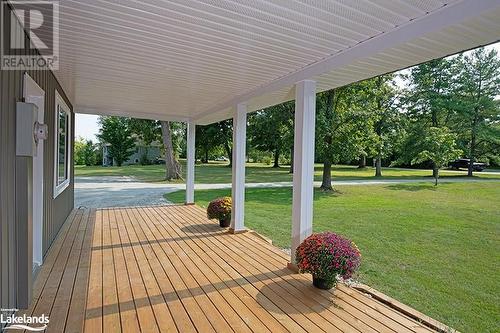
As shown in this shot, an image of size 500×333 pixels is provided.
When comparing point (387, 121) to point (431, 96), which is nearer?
point (387, 121)

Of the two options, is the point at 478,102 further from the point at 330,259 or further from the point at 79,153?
the point at 79,153

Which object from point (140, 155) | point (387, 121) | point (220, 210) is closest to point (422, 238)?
point (220, 210)

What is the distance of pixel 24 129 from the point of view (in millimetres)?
2402

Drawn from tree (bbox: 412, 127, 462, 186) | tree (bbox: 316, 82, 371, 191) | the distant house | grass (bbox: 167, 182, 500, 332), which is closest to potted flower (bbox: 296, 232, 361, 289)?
grass (bbox: 167, 182, 500, 332)

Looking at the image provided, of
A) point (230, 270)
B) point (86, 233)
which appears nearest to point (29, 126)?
point (230, 270)

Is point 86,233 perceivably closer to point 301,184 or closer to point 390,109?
point 301,184

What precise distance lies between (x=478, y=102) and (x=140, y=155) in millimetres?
26695

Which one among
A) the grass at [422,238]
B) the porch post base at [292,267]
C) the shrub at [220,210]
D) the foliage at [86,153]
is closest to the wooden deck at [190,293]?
the porch post base at [292,267]

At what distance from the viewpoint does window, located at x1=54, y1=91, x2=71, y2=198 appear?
4.51m

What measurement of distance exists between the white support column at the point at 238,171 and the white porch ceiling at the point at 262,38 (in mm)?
1063

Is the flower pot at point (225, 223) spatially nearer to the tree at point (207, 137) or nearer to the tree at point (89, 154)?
the tree at point (207, 137)

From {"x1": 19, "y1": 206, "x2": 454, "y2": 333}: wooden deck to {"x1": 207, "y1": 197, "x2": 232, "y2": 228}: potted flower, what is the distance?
0.86 meters

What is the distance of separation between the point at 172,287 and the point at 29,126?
1.90m

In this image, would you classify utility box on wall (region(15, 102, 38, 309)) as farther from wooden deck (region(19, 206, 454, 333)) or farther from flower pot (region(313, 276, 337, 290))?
flower pot (region(313, 276, 337, 290))
